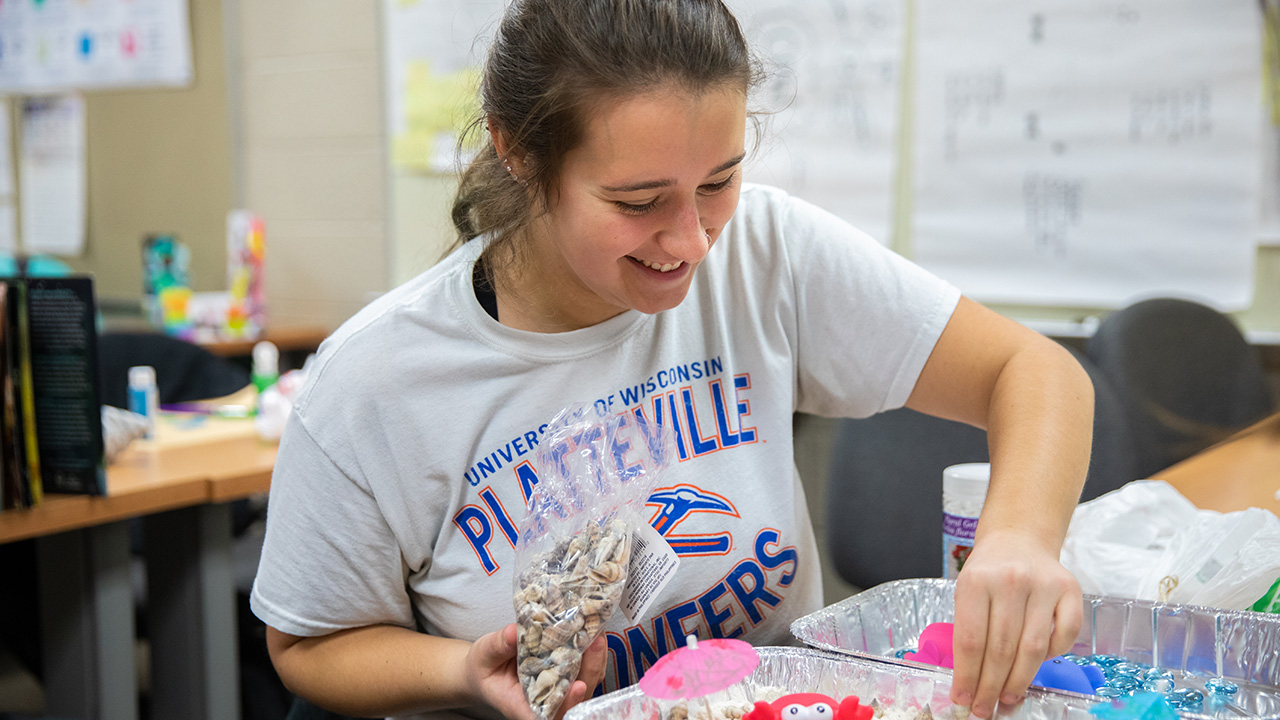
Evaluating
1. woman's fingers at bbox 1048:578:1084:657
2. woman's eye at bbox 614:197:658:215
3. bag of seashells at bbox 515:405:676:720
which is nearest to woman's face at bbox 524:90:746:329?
woman's eye at bbox 614:197:658:215

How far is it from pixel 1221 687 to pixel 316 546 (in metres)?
0.72

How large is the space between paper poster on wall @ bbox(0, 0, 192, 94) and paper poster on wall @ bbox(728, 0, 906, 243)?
6.65 ft

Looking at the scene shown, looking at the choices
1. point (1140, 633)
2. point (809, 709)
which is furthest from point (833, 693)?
point (1140, 633)

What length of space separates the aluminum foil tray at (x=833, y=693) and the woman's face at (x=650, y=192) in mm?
296

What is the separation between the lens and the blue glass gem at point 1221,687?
29.7 inches

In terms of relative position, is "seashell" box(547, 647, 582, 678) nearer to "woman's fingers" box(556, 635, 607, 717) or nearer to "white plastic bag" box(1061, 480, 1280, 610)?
"woman's fingers" box(556, 635, 607, 717)

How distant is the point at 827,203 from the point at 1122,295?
2.27 feet

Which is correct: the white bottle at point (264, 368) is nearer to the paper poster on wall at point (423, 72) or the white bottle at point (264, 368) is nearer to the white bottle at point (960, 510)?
the paper poster on wall at point (423, 72)

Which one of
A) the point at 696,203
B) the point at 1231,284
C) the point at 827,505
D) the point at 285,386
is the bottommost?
the point at 827,505

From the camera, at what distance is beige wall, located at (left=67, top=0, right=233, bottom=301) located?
3.34m

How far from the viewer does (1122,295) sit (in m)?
2.16

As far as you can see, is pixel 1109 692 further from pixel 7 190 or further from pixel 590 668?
pixel 7 190

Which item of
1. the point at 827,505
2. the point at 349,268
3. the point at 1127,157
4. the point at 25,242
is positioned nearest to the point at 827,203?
the point at 1127,157

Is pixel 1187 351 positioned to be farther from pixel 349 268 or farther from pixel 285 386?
pixel 349 268
